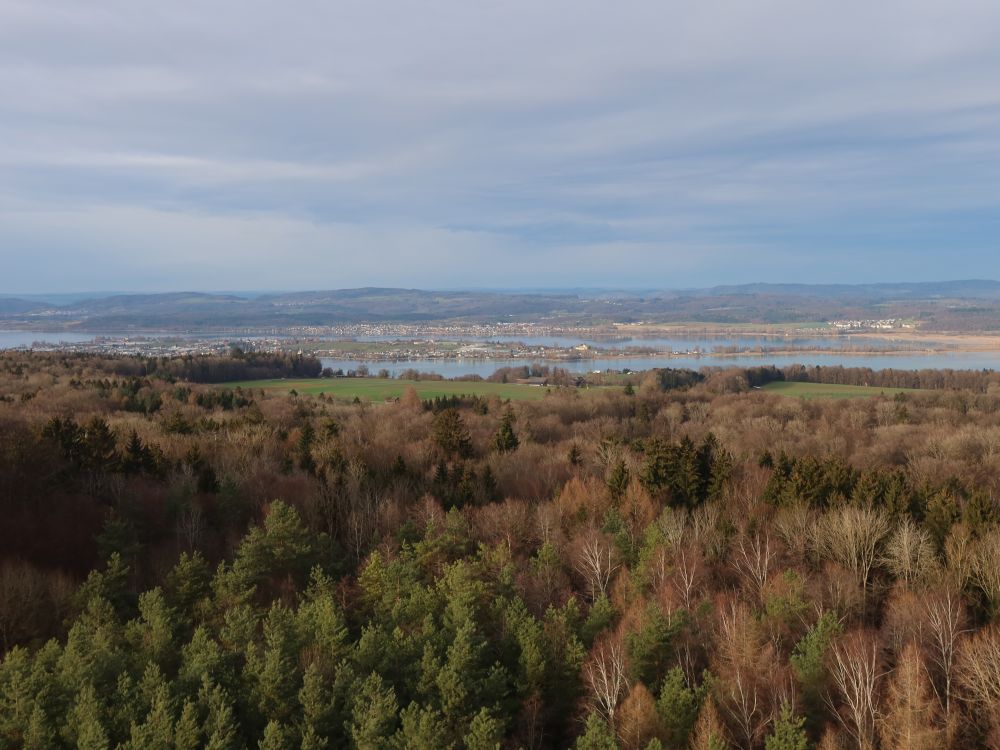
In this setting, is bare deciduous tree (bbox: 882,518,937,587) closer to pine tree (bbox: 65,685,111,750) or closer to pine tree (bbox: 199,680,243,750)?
pine tree (bbox: 199,680,243,750)

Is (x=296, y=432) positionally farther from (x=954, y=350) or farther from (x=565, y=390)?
(x=954, y=350)

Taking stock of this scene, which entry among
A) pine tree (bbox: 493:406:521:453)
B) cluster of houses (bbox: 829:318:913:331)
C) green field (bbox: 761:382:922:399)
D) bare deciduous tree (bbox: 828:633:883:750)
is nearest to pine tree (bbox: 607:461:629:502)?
pine tree (bbox: 493:406:521:453)

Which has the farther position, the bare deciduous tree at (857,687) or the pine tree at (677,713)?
the pine tree at (677,713)

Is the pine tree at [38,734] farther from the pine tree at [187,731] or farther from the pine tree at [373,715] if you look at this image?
the pine tree at [373,715]

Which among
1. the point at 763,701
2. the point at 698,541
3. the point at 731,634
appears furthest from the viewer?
the point at 698,541

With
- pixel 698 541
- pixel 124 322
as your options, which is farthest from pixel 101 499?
pixel 124 322

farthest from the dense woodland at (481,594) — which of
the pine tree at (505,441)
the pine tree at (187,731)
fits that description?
the pine tree at (505,441)

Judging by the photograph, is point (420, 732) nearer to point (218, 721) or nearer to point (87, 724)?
point (218, 721)
